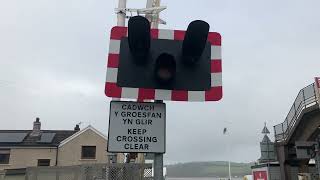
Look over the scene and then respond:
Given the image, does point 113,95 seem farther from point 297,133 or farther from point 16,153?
point 16,153

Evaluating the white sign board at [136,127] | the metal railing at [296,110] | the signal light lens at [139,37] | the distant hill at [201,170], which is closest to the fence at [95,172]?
the white sign board at [136,127]

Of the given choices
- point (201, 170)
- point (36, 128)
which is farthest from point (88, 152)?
point (201, 170)

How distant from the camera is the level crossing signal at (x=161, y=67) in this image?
3963mm

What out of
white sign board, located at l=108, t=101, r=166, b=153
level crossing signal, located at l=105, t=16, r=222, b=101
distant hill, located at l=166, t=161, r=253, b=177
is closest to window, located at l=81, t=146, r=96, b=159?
level crossing signal, located at l=105, t=16, r=222, b=101

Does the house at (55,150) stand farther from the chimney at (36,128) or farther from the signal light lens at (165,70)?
the signal light lens at (165,70)

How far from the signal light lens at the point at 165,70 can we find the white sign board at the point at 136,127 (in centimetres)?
25

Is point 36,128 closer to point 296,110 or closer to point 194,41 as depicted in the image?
point 296,110

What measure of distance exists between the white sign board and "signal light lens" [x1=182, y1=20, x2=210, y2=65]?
0.55m

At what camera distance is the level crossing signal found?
3963 mm

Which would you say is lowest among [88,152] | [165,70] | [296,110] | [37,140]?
[165,70]

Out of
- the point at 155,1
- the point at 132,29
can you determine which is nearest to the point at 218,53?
the point at 132,29

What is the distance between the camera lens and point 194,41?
402 centimetres

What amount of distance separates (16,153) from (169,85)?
4348cm

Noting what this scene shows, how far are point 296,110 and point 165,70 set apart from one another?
2472cm
